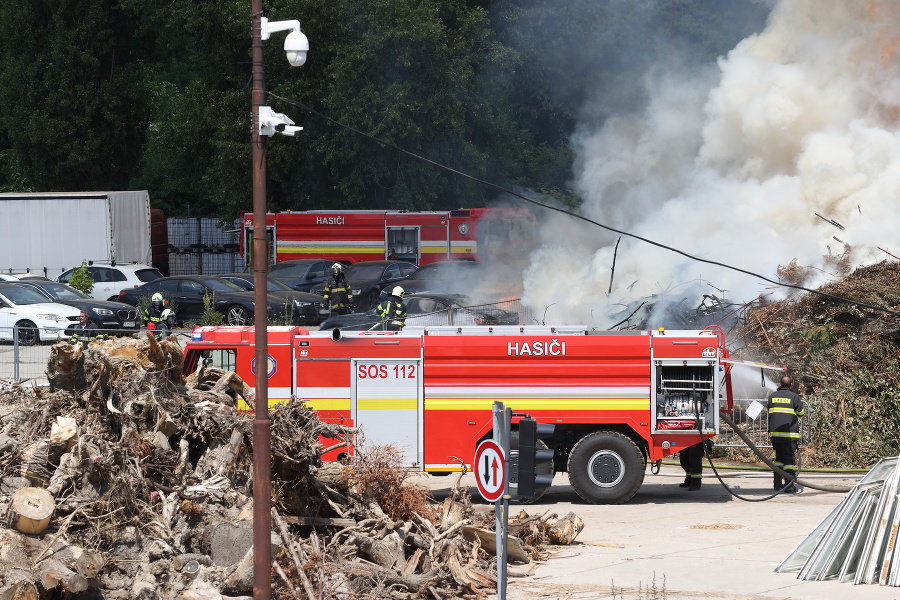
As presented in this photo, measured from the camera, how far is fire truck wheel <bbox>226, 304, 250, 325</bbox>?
2566 cm

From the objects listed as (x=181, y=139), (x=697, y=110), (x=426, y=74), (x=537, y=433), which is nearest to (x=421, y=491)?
(x=537, y=433)

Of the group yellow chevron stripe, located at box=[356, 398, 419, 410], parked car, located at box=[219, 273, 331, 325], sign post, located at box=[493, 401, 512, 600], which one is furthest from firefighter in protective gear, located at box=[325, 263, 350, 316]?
sign post, located at box=[493, 401, 512, 600]

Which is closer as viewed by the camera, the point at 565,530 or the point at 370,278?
the point at 565,530

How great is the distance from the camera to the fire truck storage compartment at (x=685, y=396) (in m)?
13.9

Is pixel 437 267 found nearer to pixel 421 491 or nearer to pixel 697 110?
pixel 697 110

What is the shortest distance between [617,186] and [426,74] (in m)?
7.56

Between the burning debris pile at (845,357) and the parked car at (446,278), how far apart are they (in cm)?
1032

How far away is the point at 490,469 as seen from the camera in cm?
865

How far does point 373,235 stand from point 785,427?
2212cm

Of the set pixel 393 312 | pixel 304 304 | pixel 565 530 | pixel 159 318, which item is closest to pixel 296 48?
pixel 565 530

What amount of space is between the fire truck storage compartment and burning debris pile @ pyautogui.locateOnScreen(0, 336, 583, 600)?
3391mm

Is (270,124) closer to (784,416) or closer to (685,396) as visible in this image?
(685,396)

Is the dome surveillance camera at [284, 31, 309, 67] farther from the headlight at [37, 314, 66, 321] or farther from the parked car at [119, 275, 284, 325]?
the headlight at [37, 314, 66, 321]

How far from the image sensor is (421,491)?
11211 mm
